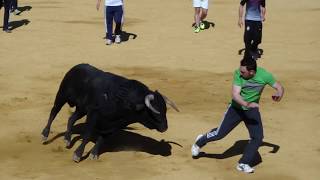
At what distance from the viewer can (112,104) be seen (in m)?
9.12

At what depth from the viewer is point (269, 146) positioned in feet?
33.9

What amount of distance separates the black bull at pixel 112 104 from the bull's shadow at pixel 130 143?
2.06ft

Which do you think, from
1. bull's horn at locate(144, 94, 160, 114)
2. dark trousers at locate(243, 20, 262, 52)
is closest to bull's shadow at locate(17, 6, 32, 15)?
dark trousers at locate(243, 20, 262, 52)

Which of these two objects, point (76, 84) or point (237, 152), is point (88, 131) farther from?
point (237, 152)

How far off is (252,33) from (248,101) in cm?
810

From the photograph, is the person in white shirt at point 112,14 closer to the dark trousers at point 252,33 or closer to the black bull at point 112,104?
the dark trousers at point 252,33

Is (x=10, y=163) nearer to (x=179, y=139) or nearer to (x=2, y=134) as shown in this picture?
(x=2, y=134)

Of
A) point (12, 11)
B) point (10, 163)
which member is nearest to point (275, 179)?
point (10, 163)

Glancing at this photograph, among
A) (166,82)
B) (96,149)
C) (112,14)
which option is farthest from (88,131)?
(112,14)

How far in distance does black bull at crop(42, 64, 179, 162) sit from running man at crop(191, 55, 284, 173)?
0.82 metres

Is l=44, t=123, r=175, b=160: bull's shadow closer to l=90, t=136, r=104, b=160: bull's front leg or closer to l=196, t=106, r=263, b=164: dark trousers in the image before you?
l=90, t=136, r=104, b=160: bull's front leg

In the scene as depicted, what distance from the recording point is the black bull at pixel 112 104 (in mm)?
9023

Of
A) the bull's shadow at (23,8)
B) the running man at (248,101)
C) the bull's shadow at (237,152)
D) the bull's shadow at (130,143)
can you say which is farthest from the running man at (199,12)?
the running man at (248,101)

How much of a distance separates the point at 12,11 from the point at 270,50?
33.6 feet
